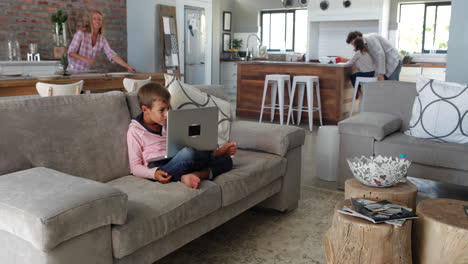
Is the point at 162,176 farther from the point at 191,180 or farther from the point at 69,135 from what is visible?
the point at 69,135

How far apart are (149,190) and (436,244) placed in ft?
4.43

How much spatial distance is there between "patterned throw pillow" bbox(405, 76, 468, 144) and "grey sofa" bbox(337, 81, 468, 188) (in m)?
0.08

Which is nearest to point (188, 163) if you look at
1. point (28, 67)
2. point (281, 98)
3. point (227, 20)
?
point (281, 98)

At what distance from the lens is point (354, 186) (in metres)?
2.47

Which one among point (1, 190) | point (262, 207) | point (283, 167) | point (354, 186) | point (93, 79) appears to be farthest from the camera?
point (93, 79)

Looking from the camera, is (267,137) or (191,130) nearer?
(191,130)

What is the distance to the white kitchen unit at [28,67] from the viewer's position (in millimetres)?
6148

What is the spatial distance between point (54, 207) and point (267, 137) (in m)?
1.71

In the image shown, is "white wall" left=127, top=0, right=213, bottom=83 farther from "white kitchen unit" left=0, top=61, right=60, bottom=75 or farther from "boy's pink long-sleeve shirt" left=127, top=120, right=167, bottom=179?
"boy's pink long-sleeve shirt" left=127, top=120, right=167, bottom=179

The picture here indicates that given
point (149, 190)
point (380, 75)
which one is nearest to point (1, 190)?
point (149, 190)

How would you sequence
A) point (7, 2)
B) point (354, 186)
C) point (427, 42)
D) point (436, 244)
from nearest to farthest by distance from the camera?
point (436, 244), point (354, 186), point (7, 2), point (427, 42)

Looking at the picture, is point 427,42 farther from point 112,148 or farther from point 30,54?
point 112,148

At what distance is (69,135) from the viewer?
93.1 inches

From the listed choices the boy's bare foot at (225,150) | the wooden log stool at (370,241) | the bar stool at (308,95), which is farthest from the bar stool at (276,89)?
the wooden log stool at (370,241)
